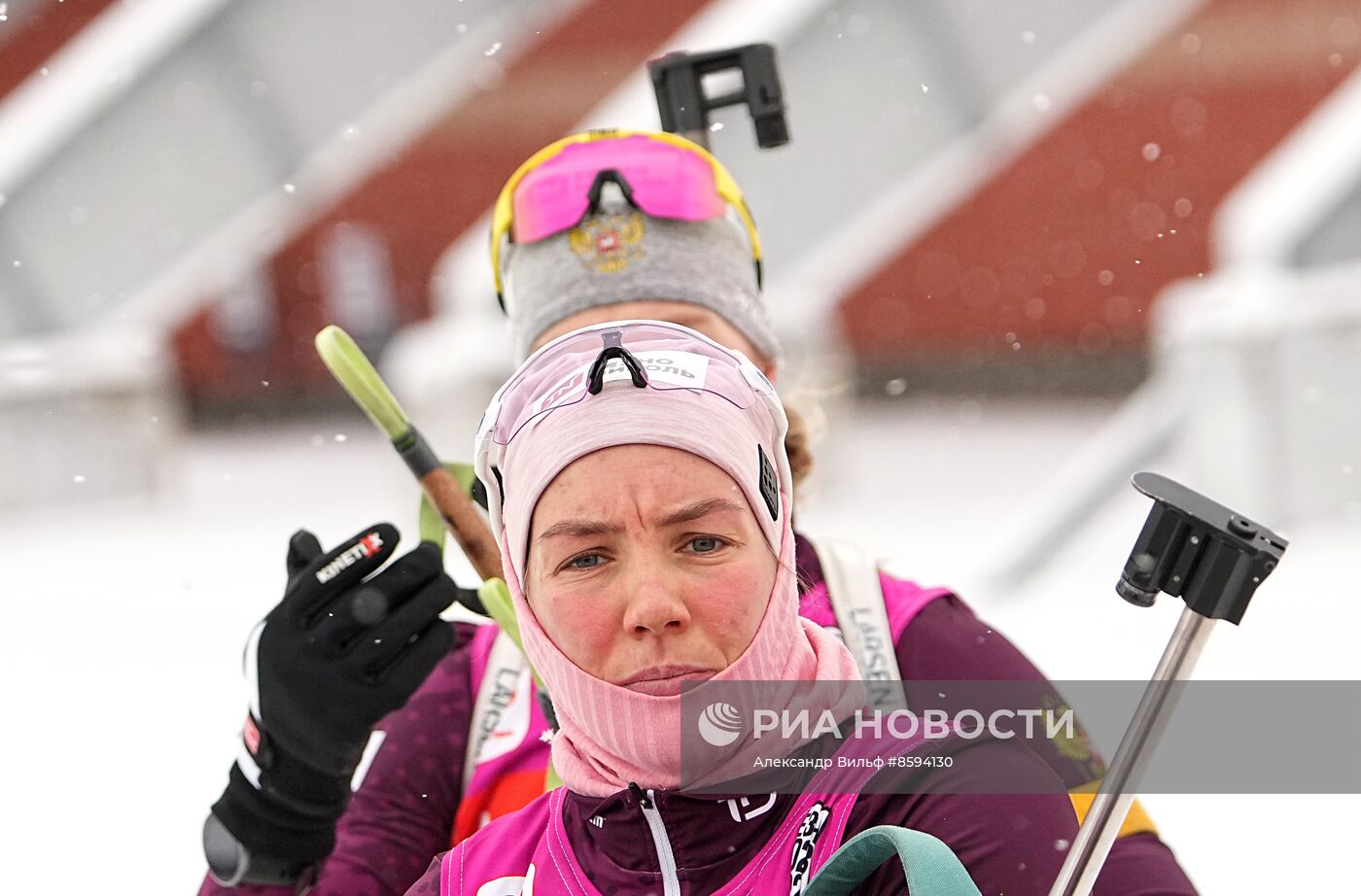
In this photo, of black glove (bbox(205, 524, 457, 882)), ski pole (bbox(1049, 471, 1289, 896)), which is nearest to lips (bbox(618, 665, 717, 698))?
ski pole (bbox(1049, 471, 1289, 896))

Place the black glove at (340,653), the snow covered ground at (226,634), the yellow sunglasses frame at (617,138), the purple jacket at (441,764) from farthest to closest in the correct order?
the snow covered ground at (226,634) → the yellow sunglasses frame at (617,138) → the purple jacket at (441,764) → the black glove at (340,653)

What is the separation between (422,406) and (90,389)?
5.31 feet

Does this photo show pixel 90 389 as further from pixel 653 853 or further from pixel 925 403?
pixel 925 403

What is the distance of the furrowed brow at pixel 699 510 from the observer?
1.31 meters

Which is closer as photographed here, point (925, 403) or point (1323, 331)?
point (1323, 331)

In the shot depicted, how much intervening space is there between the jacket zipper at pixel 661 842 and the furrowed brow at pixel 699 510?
23 cm

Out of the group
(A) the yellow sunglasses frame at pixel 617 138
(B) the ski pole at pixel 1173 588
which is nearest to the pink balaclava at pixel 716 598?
(B) the ski pole at pixel 1173 588

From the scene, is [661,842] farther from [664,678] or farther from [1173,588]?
[1173,588]

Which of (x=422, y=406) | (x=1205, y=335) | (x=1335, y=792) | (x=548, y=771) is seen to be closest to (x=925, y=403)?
(x=1205, y=335)

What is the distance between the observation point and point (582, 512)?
1322mm

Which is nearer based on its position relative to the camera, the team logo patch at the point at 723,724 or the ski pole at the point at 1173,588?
the ski pole at the point at 1173,588

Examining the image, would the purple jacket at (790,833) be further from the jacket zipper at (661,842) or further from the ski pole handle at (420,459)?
the ski pole handle at (420,459)

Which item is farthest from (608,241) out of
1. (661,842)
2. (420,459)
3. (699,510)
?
(661,842)

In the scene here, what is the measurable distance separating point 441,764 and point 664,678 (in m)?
0.73
